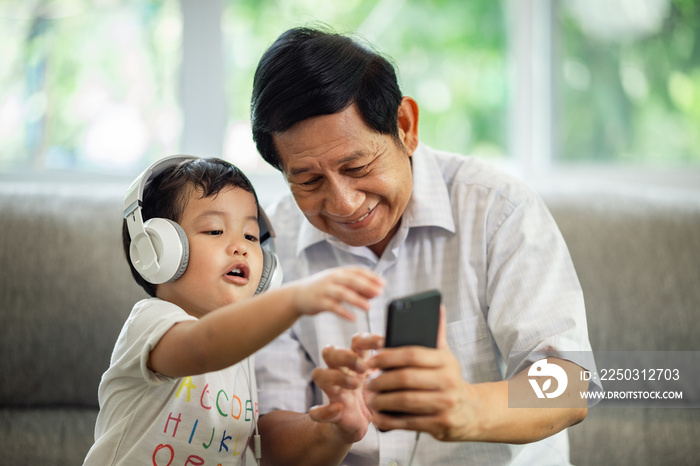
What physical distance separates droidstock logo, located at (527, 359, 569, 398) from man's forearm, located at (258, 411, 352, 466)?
342 mm

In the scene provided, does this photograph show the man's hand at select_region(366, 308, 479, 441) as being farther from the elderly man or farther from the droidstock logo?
the droidstock logo

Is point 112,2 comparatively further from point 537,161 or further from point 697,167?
point 697,167

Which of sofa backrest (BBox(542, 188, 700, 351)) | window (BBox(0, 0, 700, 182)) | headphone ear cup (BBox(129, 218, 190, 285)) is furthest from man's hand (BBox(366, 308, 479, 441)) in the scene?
window (BBox(0, 0, 700, 182))

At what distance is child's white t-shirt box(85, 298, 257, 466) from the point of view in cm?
104

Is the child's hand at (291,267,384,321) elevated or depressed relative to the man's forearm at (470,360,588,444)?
elevated

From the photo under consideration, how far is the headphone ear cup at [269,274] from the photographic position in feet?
4.01

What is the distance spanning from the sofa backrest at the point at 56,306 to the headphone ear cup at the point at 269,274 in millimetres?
669

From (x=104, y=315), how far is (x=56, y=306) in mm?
127

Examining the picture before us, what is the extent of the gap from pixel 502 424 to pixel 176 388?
0.53 metres

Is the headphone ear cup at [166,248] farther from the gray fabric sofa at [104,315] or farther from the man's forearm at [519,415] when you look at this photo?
the gray fabric sofa at [104,315]

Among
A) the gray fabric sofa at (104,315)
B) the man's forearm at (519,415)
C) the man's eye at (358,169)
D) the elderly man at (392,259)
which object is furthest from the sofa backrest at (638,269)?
the man's eye at (358,169)

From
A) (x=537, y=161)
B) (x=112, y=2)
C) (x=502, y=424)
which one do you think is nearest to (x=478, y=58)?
(x=537, y=161)

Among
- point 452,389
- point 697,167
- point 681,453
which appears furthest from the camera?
point 697,167

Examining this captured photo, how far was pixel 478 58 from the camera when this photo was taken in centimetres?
256
